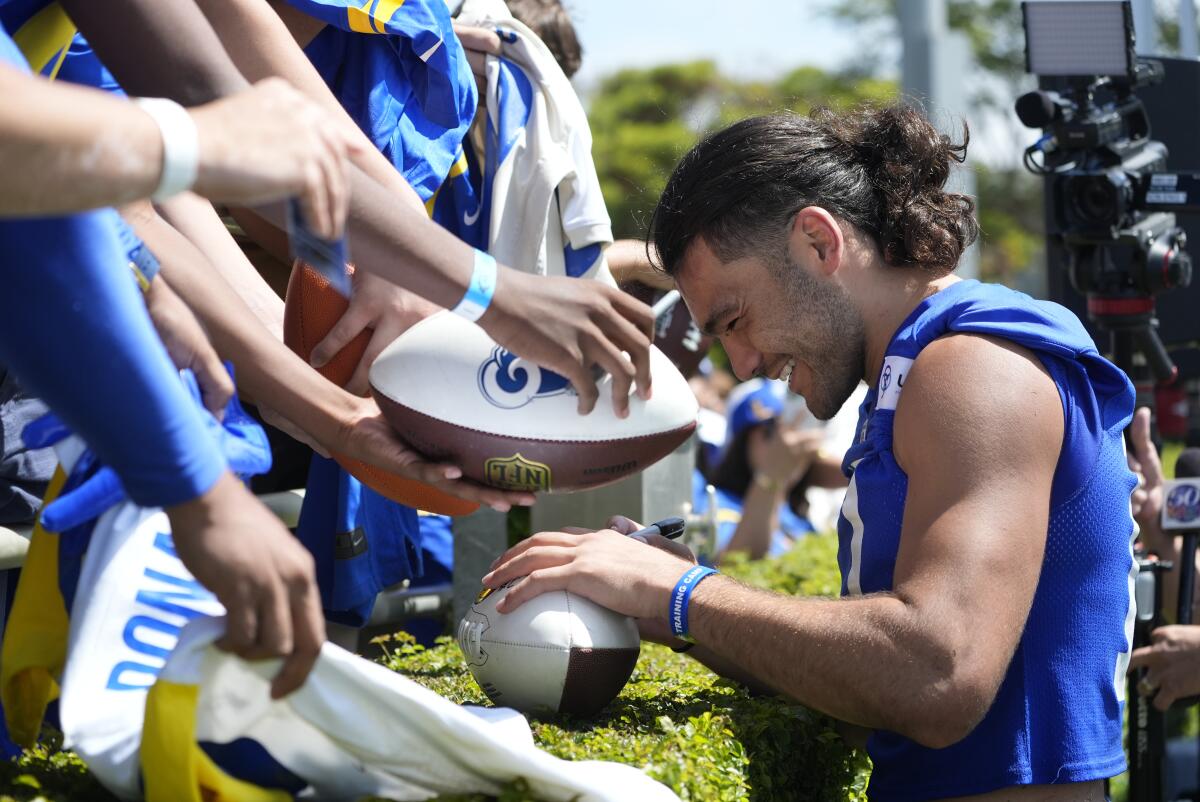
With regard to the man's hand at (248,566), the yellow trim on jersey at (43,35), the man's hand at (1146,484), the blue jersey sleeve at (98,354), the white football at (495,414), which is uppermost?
the yellow trim on jersey at (43,35)

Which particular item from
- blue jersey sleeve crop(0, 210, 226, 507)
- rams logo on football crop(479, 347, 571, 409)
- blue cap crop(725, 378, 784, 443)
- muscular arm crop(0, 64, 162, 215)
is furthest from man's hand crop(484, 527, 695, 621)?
blue cap crop(725, 378, 784, 443)

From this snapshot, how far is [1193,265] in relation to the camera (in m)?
5.21

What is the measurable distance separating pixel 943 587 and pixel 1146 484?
2.27m

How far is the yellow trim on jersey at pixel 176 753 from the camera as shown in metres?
1.95

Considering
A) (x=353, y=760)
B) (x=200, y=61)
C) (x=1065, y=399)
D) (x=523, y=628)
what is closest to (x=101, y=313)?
(x=200, y=61)

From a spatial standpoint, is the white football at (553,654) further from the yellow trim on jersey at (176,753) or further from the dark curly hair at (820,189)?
the dark curly hair at (820,189)

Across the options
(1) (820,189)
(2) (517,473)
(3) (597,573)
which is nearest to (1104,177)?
(1) (820,189)

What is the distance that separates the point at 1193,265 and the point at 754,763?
3498mm

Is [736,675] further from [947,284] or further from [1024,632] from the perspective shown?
[947,284]

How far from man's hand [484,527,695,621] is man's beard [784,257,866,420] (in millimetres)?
625

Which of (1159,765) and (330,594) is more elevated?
(330,594)

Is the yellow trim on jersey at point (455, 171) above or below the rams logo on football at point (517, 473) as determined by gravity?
above

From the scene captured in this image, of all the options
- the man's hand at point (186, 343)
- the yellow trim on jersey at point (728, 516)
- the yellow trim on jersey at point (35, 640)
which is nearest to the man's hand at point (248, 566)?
the man's hand at point (186, 343)

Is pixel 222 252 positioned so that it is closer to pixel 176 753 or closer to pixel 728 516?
pixel 176 753
